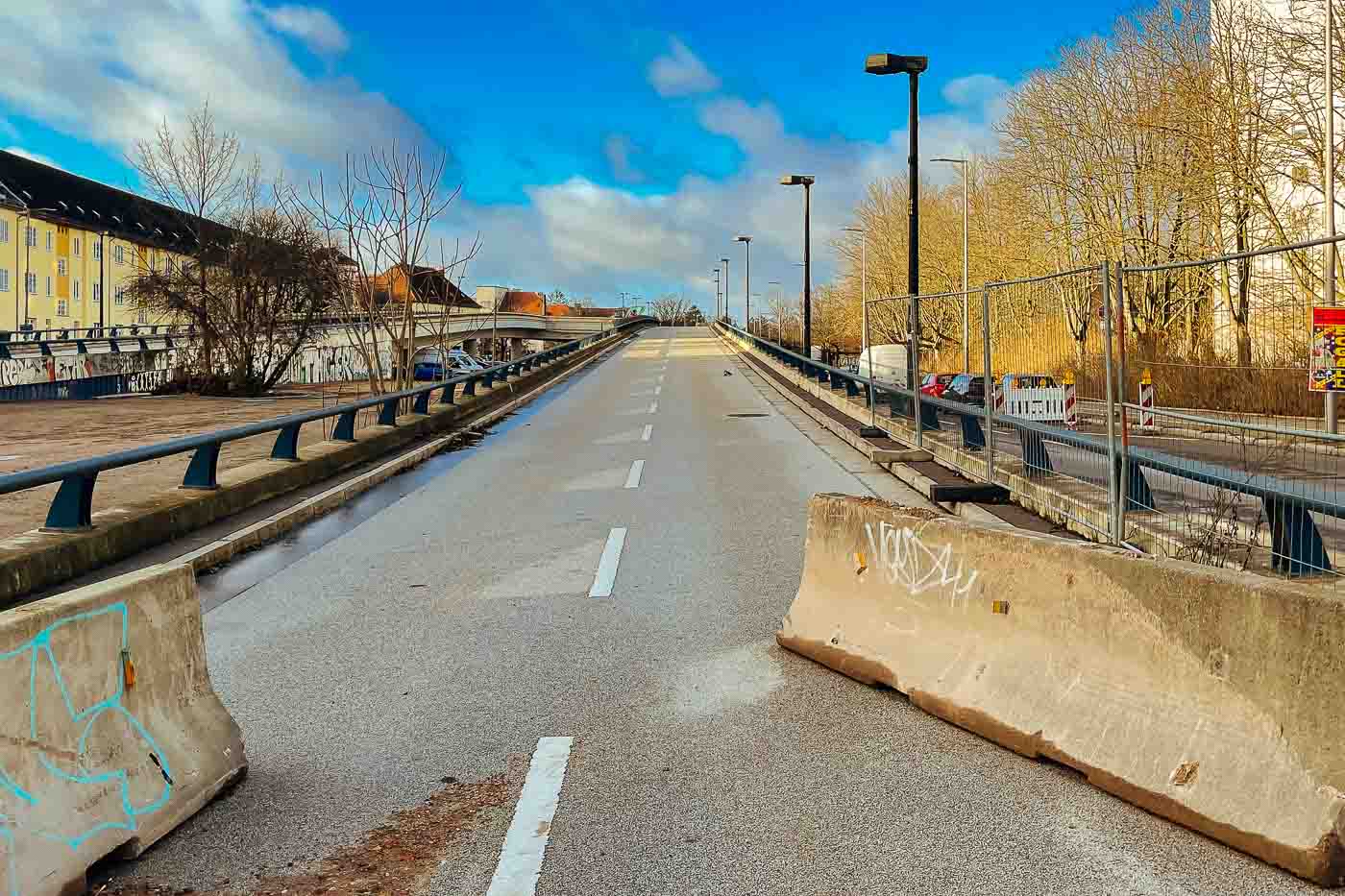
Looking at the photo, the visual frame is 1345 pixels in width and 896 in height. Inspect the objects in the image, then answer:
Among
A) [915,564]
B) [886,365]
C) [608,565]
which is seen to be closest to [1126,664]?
[915,564]

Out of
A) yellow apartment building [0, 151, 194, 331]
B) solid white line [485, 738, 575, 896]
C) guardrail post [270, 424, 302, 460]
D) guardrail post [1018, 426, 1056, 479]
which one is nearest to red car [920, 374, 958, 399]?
guardrail post [1018, 426, 1056, 479]

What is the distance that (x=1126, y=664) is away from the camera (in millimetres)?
4625

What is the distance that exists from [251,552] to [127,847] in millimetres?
6728

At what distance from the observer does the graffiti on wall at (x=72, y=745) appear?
3545 millimetres

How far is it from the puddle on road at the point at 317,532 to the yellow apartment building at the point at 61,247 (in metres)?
55.9

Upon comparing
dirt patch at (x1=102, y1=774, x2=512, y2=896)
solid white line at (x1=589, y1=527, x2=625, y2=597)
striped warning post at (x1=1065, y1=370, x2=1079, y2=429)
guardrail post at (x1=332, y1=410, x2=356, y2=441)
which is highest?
striped warning post at (x1=1065, y1=370, x2=1079, y2=429)

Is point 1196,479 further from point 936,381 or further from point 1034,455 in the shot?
point 936,381

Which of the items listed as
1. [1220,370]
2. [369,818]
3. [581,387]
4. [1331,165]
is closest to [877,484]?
[1220,370]

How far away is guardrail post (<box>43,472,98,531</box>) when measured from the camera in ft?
29.7

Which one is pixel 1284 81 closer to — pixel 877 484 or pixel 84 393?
pixel 877 484

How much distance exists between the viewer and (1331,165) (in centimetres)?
2291

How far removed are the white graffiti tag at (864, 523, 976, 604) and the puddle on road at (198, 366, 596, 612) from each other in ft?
15.8

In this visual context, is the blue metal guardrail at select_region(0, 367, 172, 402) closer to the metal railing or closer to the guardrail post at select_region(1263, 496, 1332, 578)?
the metal railing

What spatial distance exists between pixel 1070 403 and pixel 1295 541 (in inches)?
141
